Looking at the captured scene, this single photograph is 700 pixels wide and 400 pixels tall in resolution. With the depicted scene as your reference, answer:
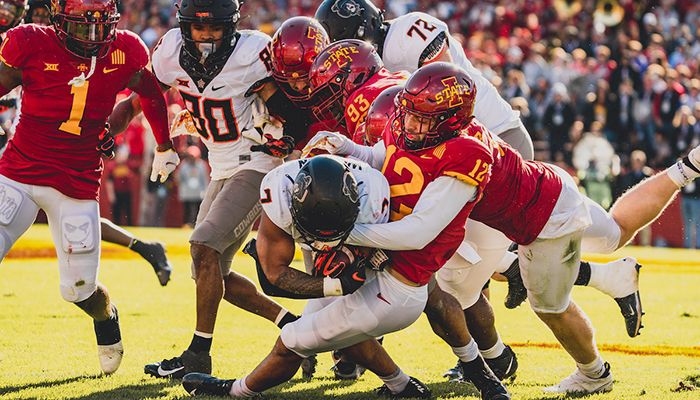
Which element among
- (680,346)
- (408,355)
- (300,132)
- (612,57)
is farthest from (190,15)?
(612,57)

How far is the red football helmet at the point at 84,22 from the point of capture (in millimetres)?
5562

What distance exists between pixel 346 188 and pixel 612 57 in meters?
13.5

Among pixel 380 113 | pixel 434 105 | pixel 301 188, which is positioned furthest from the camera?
pixel 380 113

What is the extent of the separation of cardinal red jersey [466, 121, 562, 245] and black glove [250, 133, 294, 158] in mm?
1293

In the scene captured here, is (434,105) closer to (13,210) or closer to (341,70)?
(341,70)

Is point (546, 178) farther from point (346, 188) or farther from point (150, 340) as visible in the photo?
point (150, 340)

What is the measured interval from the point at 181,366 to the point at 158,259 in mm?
1944

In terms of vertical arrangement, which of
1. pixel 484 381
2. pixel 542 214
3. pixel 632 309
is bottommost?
pixel 632 309

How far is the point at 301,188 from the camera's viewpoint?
15.0ft

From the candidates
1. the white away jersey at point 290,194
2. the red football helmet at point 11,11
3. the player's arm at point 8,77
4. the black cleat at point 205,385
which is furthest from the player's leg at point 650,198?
the red football helmet at point 11,11

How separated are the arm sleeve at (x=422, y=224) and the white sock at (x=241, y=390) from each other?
3.03 feet

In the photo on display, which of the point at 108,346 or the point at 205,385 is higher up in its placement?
the point at 205,385

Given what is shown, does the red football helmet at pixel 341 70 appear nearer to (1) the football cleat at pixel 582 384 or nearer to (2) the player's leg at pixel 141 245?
(1) the football cleat at pixel 582 384

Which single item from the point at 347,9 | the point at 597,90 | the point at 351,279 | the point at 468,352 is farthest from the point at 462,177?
the point at 597,90
